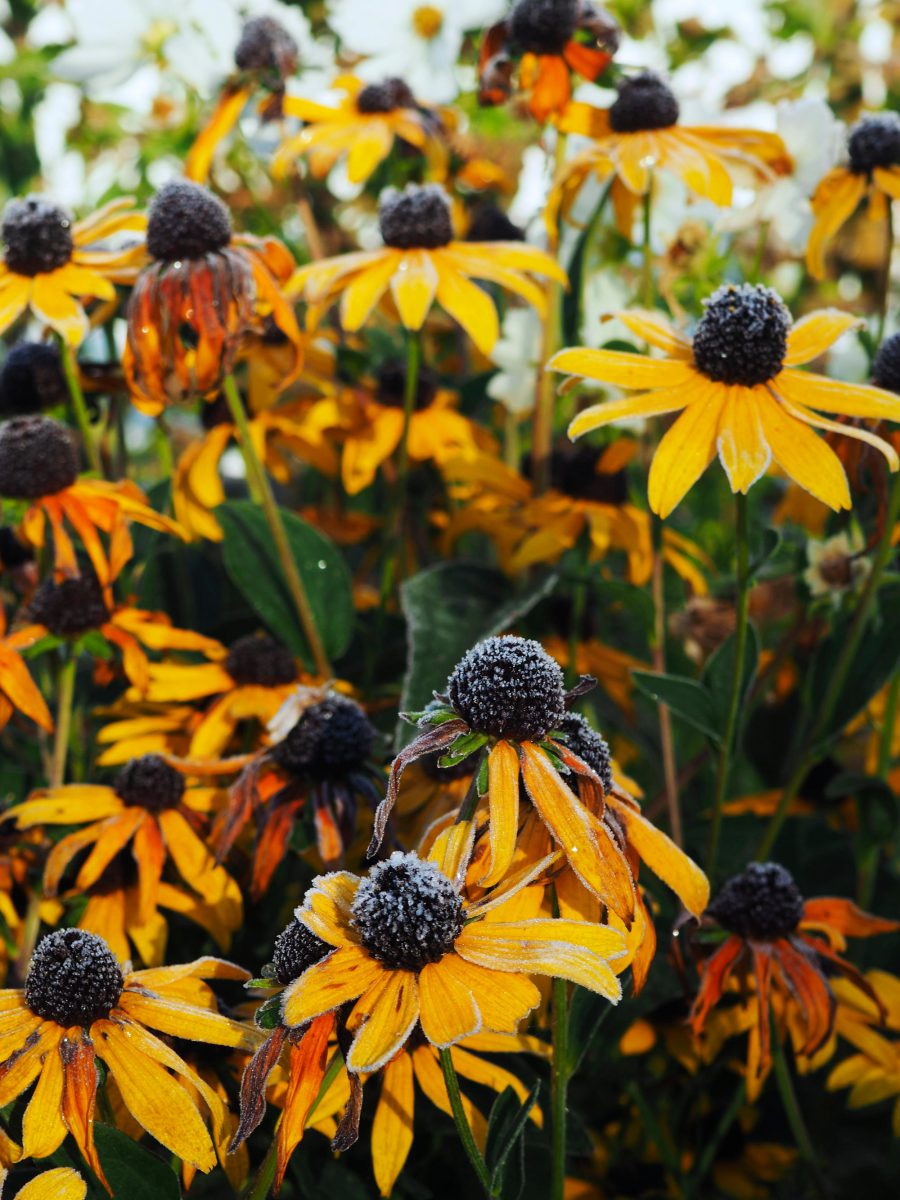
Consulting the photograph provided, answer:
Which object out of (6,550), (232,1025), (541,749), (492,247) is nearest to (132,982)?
(232,1025)

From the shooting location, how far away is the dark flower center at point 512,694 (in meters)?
0.60

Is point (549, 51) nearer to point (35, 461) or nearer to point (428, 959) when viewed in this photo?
point (35, 461)

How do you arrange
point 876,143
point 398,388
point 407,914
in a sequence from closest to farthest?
point 407,914 < point 876,143 < point 398,388

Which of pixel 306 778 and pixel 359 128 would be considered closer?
pixel 306 778

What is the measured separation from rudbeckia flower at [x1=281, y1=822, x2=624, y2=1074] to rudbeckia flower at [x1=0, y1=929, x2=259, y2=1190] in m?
0.08

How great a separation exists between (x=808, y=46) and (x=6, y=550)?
1677 millimetres

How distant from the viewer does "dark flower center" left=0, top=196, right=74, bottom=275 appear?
0.93 m

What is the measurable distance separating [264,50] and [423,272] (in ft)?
1.20

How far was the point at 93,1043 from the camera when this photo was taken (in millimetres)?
611

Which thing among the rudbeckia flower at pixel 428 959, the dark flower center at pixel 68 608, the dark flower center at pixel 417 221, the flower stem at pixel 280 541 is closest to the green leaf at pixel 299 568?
the flower stem at pixel 280 541

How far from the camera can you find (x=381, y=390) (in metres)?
1.23

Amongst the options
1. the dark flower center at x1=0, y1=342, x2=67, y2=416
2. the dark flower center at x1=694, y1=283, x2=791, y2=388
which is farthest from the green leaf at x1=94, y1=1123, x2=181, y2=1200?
the dark flower center at x1=0, y1=342, x2=67, y2=416

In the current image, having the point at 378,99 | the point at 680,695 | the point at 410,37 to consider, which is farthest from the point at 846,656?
the point at 410,37

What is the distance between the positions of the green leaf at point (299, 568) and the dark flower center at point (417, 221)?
0.22 meters
